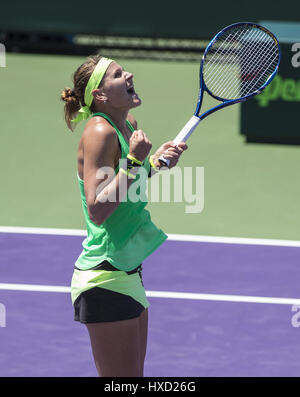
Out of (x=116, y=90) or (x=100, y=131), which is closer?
(x=100, y=131)

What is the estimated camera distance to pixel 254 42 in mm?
7180

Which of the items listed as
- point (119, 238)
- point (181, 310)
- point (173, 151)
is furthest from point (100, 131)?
point (181, 310)

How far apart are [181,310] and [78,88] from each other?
284 cm

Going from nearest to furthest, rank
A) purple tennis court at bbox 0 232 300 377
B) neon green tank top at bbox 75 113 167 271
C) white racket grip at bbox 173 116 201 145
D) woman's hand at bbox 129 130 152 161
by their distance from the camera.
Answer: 1. woman's hand at bbox 129 130 152 161
2. neon green tank top at bbox 75 113 167 271
3. white racket grip at bbox 173 116 201 145
4. purple tennis court at bbox 0 232 300 377

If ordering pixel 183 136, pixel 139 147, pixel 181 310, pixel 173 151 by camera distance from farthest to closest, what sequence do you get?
pixel 181 310, pixel 183 136, pixel 173 151, pixel 139 147

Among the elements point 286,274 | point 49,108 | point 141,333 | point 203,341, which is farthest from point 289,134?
point 141,333

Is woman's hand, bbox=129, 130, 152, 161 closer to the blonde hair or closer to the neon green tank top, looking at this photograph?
the neon green tank top

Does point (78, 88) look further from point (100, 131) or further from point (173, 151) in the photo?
point (173, 151)

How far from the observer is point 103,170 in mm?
4582

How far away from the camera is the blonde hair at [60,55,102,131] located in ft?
15.9

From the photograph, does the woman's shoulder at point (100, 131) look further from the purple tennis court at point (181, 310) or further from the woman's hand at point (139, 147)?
the purple tennis court at point (181, 310)

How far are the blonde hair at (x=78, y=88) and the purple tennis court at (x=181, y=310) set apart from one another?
211cm

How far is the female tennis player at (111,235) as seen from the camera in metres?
4.61

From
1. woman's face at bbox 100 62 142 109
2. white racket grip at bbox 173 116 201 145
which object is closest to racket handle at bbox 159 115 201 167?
white racket grip at bbox 173 116 201 145
